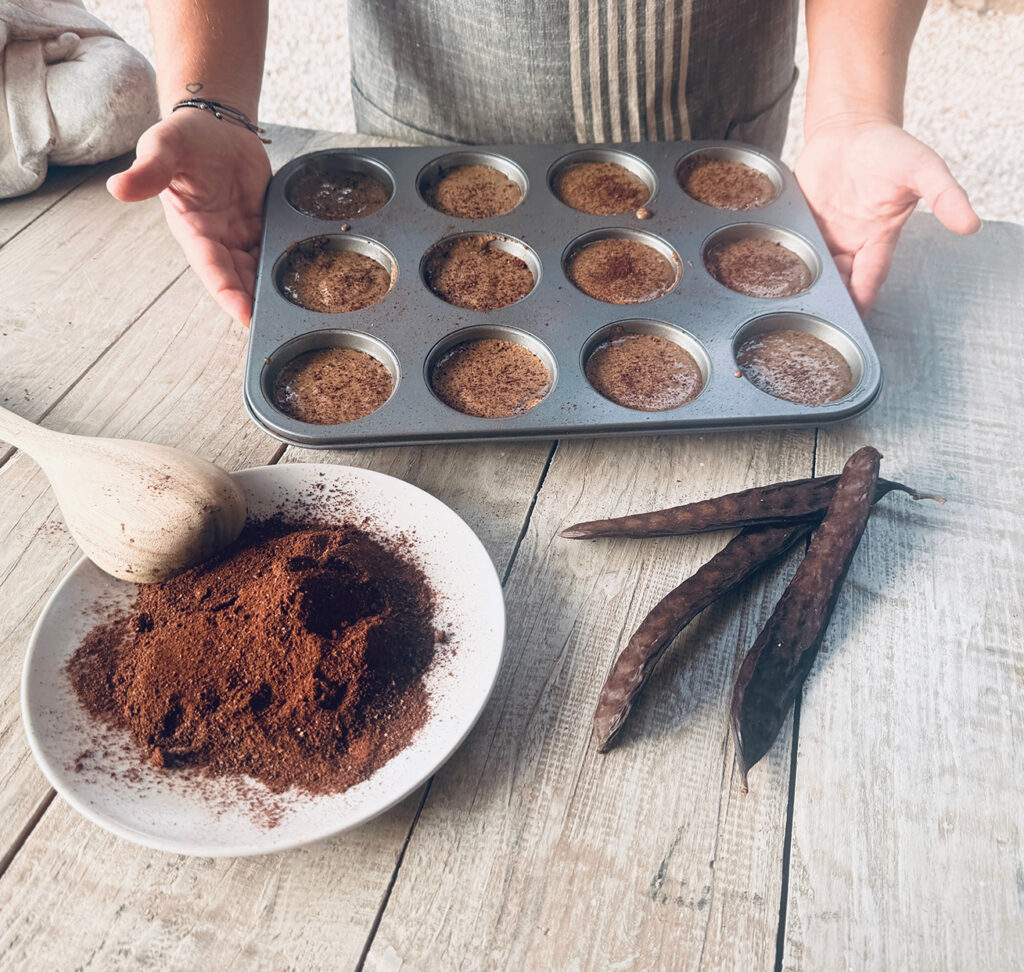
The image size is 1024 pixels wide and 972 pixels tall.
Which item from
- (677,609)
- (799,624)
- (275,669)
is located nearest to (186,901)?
(275,669)

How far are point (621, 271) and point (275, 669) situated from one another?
95cm

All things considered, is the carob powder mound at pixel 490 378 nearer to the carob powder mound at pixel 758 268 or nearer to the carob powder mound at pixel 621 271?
the carob powder mound at pixel 621 271

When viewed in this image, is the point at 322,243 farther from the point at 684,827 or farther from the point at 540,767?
the point at 684,827

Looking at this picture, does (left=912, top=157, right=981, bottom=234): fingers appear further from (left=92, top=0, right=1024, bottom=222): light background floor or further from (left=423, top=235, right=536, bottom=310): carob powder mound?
(left=92, top=0, right=1024, bottom=222): light background floor

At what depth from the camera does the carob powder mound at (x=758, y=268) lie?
60.4 inches

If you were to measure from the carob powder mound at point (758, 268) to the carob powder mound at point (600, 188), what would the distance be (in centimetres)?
20

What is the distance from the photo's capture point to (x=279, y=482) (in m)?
1.16

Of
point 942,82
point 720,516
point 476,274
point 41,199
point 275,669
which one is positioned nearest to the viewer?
point 275,669

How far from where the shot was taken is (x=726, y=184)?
1739mm

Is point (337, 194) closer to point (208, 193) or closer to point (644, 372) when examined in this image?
point (208, 193)

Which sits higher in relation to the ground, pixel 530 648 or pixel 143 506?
pixel 143 506

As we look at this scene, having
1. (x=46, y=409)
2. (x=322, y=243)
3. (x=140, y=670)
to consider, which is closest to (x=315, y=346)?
(x=322, y=243)

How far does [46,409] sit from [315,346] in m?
0.42

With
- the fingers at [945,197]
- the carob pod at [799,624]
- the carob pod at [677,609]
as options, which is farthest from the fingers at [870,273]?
the carob pod at [677,609]
